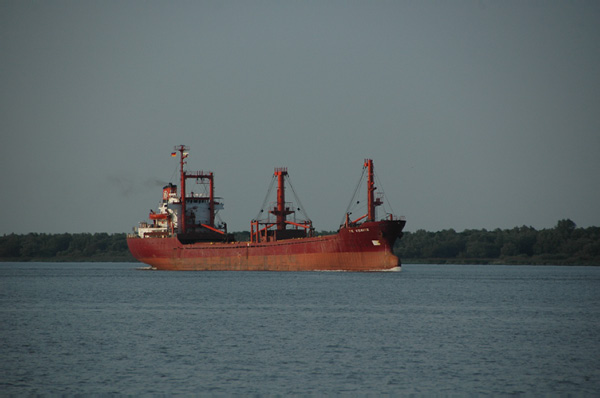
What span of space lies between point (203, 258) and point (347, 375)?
6620 centimetres

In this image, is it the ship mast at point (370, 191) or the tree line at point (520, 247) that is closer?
the ship mast at point (370, 191)

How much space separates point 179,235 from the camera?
9112 cm

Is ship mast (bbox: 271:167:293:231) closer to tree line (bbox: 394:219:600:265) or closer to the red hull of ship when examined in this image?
the red hull of ship

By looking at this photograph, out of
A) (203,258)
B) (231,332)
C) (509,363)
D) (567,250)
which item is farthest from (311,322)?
(567,250)

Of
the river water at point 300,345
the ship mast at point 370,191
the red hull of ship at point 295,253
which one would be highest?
the ship mast at point 370,191

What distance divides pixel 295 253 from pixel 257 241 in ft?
29.2

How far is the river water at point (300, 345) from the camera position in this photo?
22.2m

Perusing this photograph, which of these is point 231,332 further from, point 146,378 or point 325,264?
point 325,264

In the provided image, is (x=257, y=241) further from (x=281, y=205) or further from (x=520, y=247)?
(x=520, y=247)

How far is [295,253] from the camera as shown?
76375 mm

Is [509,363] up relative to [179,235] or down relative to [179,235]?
down

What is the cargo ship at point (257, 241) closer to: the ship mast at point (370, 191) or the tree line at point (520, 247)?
the ship mast at point (370, 191)

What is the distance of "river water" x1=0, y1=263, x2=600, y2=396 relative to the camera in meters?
22.2

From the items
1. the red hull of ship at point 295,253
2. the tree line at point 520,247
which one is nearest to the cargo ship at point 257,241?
the red hull of ship at point 295,253
